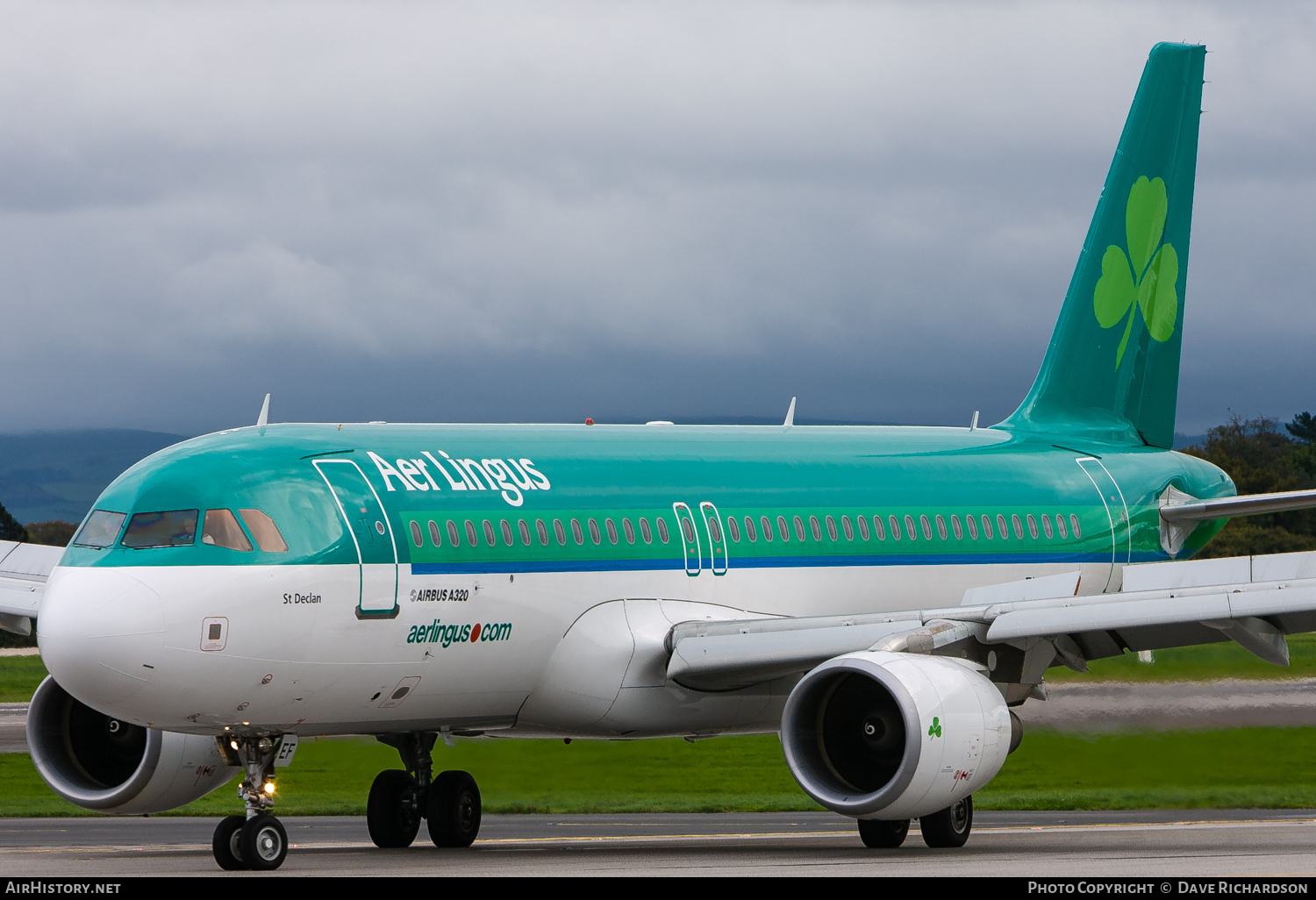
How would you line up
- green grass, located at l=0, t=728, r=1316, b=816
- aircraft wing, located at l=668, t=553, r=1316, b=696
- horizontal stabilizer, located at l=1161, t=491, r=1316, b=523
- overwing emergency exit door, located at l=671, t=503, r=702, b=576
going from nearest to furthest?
aircraft wing, located at l=668, t=553, r=1316, b=696, overwing emergency exit door, located at l=671, t=503, r=702, b=576, horizontal stabilizer, located at l=1161, t=491, r=1316, b=523, green grass, located at l=0, t=728, r=1316, b=816

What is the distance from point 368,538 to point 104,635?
9.53ft

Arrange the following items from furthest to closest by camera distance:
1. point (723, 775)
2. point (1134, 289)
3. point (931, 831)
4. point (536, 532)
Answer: point (723, 775) → point (1134, 289) → point (931, 831) → point (536, 532)

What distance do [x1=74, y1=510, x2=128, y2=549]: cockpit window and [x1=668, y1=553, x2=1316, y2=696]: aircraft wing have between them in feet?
21.2

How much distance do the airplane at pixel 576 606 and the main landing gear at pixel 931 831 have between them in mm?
32

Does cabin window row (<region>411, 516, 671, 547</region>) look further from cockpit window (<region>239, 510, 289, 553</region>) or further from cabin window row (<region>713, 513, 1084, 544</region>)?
cockpit window (<region>239, 510, 289, 553</region>)

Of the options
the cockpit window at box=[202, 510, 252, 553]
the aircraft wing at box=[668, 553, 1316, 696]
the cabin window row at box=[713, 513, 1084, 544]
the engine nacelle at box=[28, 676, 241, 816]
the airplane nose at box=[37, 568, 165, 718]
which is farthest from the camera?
the cabin window row at box=[713, 513, 1084, 544]

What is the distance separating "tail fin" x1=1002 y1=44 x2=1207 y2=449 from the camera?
3119 centimetres

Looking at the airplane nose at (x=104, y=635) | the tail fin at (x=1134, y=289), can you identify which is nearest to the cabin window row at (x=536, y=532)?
the airplane nose at (x=104, y=635)

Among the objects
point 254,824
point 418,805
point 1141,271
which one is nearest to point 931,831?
point 418,805

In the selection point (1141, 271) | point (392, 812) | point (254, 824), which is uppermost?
point (1141, 271)

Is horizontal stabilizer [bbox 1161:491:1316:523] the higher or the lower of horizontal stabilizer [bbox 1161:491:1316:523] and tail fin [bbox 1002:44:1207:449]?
the lower

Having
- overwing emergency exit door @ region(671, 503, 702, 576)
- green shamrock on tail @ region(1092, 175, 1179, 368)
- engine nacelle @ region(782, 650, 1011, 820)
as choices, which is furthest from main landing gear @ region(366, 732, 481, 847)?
green shamrock on tail @ region(1092, 175, 1179, 368)

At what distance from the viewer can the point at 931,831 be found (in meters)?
23.0

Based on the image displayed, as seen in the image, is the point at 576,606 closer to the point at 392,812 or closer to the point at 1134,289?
the point at 392,812
